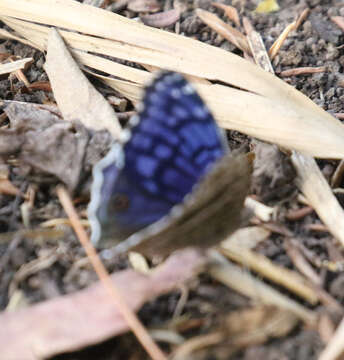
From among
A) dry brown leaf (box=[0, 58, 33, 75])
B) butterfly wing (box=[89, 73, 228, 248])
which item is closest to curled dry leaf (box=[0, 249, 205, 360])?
butterfly wing (box=[89, 73, 228, 248])

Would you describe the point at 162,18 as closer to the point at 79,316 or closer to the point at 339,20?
the point at 339,20

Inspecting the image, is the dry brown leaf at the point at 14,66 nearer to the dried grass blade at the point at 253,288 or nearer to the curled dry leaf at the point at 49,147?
the curled dry leaf at the point at 49,147

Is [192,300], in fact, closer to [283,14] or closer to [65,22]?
[65,22]

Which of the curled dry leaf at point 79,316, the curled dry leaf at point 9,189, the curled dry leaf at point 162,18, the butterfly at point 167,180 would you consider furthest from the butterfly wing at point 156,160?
the curled dry leaf at point 162,18

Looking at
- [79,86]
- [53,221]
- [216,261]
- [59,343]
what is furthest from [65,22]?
[59,343]

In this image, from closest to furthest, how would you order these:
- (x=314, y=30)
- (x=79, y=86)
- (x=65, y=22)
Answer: (x=79, y=86) → (x=65, y=22) → (x=314, y=30)

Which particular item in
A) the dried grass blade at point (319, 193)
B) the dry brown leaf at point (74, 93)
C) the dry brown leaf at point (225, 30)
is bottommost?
the dry brown leaf at point (74, 93)
